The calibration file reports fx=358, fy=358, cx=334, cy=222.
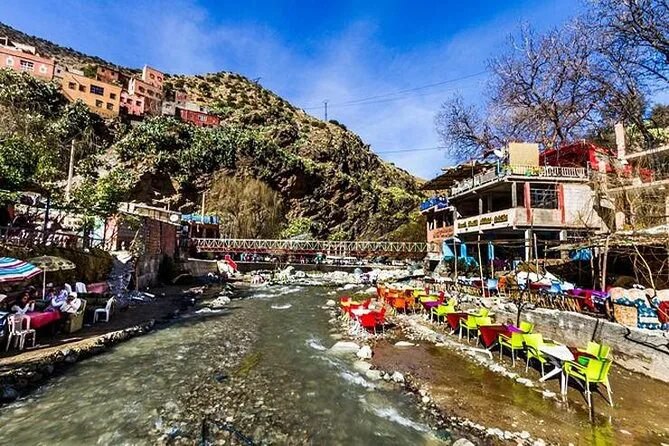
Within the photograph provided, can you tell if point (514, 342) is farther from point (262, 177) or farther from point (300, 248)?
point (262, 177)

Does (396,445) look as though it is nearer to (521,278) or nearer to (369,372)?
(369,372)

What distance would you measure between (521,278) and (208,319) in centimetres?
1279

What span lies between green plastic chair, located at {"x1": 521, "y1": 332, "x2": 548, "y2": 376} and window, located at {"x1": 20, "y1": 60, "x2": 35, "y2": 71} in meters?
62.7

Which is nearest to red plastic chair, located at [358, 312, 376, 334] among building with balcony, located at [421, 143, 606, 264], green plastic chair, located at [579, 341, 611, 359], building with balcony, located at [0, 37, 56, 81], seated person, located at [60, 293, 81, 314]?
green plastic chair, located at [579, 341, 611, 359]

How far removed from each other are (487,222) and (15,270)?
21.3 meters

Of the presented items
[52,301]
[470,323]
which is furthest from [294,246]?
[470,323]

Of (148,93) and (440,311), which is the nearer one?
(440,311)

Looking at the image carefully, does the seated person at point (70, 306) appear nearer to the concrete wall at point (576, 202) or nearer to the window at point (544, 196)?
the window at point (544, 196)

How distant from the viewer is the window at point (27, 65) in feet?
152

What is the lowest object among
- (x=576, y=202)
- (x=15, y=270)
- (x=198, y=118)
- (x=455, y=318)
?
(x=455, y=318)

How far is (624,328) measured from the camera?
7.77 m

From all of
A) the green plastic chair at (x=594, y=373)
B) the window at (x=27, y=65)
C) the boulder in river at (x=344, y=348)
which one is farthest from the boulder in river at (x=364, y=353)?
the window at (x=27, y=65)

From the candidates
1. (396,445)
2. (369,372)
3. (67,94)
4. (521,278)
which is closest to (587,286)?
(521,278)

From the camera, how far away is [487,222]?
2158 centimetres
